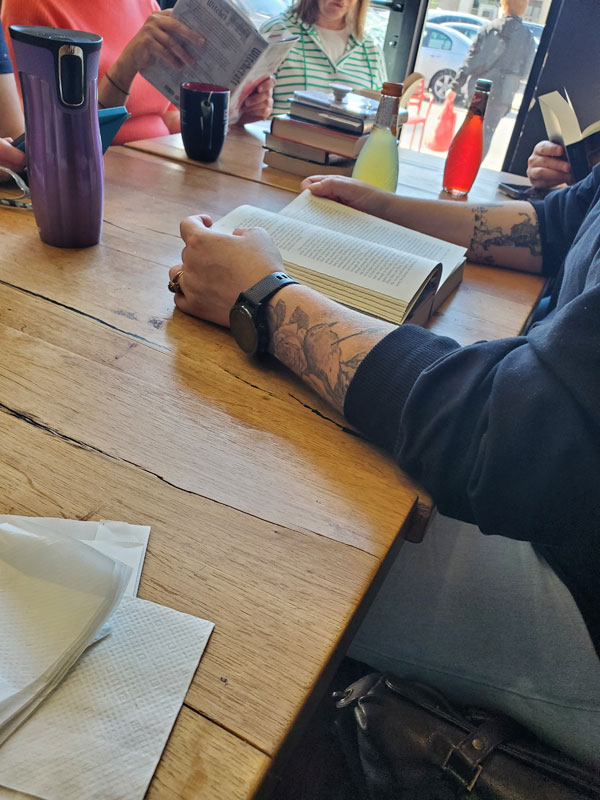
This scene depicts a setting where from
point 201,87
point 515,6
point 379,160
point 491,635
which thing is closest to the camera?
point 491,635

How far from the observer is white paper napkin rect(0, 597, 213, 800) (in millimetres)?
358

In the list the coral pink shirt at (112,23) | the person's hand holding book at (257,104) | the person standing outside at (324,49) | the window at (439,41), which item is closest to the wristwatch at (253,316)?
the coral pink shirt at (112,23)

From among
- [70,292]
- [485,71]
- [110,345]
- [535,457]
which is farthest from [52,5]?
[485,71]

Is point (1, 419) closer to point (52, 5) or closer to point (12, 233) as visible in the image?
point (12, 233)

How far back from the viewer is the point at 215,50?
1.47 meters

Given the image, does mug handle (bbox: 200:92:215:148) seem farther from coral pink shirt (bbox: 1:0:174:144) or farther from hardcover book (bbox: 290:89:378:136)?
coral pink shirt (bbox: 1:0:174:144)

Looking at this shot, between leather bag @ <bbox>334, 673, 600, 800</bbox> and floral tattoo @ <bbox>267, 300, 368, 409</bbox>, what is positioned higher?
floral tattoo @ <bbox>267, 300, 368, 409</bbox>

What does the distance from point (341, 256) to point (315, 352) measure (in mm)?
261

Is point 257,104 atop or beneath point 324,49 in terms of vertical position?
beneath

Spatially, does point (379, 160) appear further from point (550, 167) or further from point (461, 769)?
point (461, 769)

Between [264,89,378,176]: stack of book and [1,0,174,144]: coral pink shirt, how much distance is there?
0.48 metres

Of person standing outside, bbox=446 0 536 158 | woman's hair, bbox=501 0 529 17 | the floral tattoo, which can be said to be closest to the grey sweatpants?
the floral tattoo

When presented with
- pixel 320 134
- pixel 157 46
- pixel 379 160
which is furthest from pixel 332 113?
pixel 157 46

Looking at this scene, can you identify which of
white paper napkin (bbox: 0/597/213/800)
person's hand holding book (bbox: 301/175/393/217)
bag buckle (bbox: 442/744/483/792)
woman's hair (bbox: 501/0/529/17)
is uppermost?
woman's hair (bbox: 501/0/529/17)
